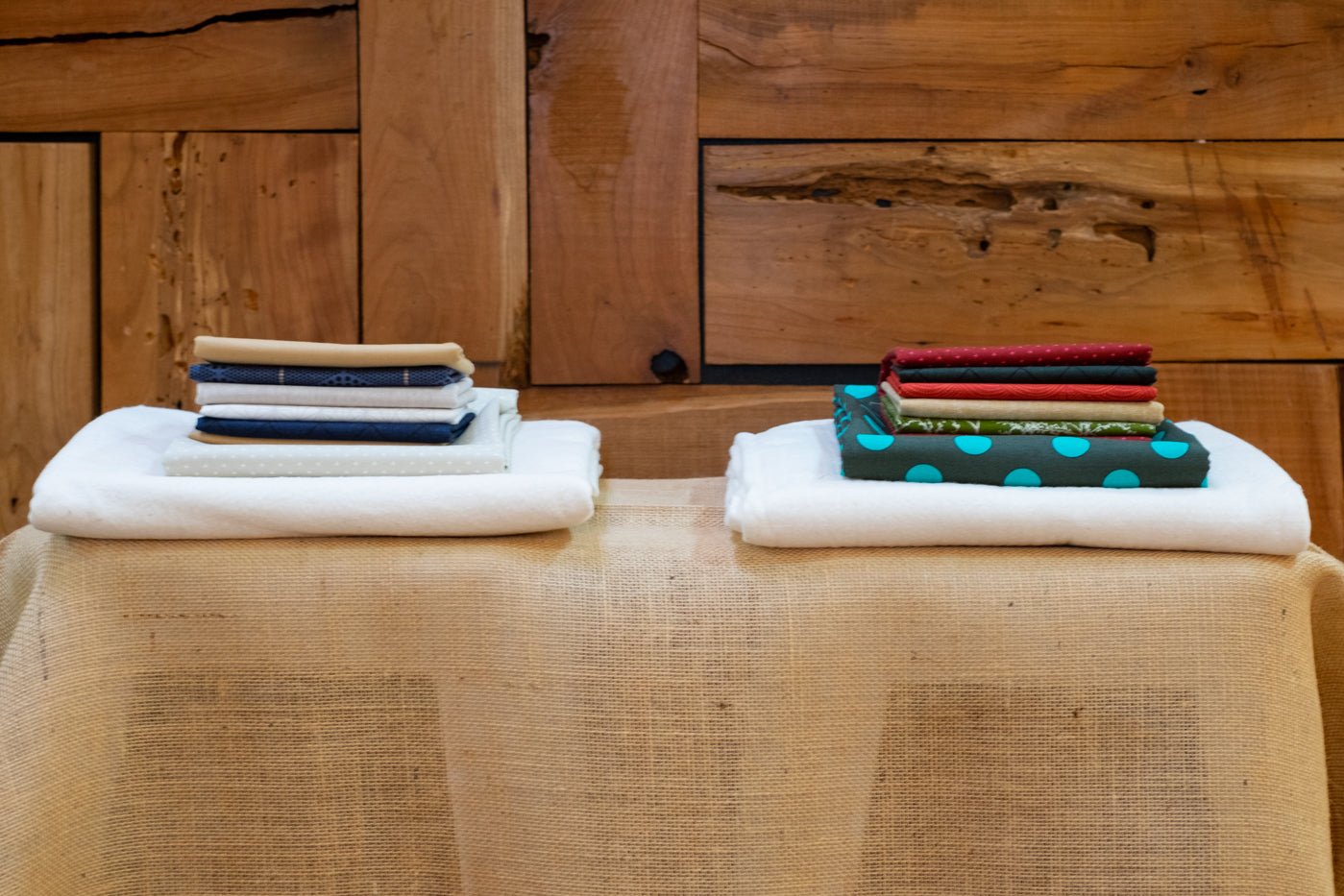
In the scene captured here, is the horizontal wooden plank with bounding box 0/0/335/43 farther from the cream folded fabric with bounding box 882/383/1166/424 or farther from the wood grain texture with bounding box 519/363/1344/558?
the cream folded fabric with bounding box 882/383/1166/424

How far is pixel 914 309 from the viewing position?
4.17ft

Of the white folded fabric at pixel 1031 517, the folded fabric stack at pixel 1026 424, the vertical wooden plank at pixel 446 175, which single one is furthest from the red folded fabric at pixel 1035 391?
the vertical wooden plank at pixel 446 175

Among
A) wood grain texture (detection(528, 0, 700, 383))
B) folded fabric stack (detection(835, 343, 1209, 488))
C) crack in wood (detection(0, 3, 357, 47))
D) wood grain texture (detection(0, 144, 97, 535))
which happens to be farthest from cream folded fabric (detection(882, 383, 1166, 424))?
wood grain texture (detection(0, 144, 97, 535))

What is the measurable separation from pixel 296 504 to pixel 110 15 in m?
0.87

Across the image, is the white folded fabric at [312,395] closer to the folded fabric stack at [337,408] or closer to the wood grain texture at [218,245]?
the folded fabric stack at [337,408]

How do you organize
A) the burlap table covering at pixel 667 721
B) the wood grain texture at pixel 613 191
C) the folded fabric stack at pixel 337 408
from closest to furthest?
the burlap table covering at pixel 667 721
the folded fabric stack at pixel 337 408
the wood grain texture at pixel 613 191

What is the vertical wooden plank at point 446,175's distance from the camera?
4.05ft

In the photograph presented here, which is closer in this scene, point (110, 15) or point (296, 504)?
point (296, 504)

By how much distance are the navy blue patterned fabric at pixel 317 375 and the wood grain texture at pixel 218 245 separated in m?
0.38

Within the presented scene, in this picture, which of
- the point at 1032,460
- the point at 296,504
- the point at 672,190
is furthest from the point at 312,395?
the point at 1032,460

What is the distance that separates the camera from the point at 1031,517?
2.61 feet

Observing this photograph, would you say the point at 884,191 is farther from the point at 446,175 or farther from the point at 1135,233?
the point at 446,175

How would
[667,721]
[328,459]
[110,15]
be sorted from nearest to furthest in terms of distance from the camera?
[667,721] < [328,459] < [110,15]

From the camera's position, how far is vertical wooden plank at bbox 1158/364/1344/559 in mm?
1278
